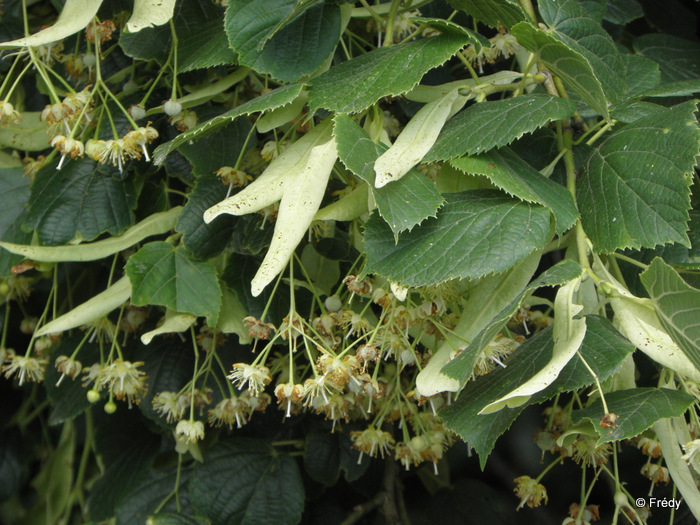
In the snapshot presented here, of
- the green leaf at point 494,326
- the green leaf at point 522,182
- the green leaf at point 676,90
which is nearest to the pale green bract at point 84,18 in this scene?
the green leaf at point 522,182

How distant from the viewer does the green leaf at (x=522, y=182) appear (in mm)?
566

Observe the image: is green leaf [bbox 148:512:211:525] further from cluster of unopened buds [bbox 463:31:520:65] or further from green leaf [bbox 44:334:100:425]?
cluster of unopened buds [bbox 463:31:520:65]

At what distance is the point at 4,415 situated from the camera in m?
1.30

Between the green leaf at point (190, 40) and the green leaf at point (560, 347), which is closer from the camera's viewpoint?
the green leaf at point (560, 347)

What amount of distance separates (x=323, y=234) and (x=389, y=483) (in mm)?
553

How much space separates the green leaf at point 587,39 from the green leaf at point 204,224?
16.8 inches

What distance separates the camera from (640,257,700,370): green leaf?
50 centimetres

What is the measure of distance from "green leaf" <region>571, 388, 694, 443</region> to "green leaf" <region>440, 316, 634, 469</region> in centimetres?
4

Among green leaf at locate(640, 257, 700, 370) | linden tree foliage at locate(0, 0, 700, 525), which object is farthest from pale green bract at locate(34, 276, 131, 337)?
green leaf at locate(640, 257, 700, 370)

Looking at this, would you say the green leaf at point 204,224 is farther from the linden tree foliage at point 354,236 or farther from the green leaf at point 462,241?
the green leaf at point 462,241

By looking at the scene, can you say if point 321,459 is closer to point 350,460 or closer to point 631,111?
point 350,460

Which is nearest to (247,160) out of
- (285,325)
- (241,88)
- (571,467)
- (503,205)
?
(241,88)

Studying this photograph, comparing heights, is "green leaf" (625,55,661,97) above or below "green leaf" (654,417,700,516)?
above

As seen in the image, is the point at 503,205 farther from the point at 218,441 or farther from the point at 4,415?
the point at 4,415
